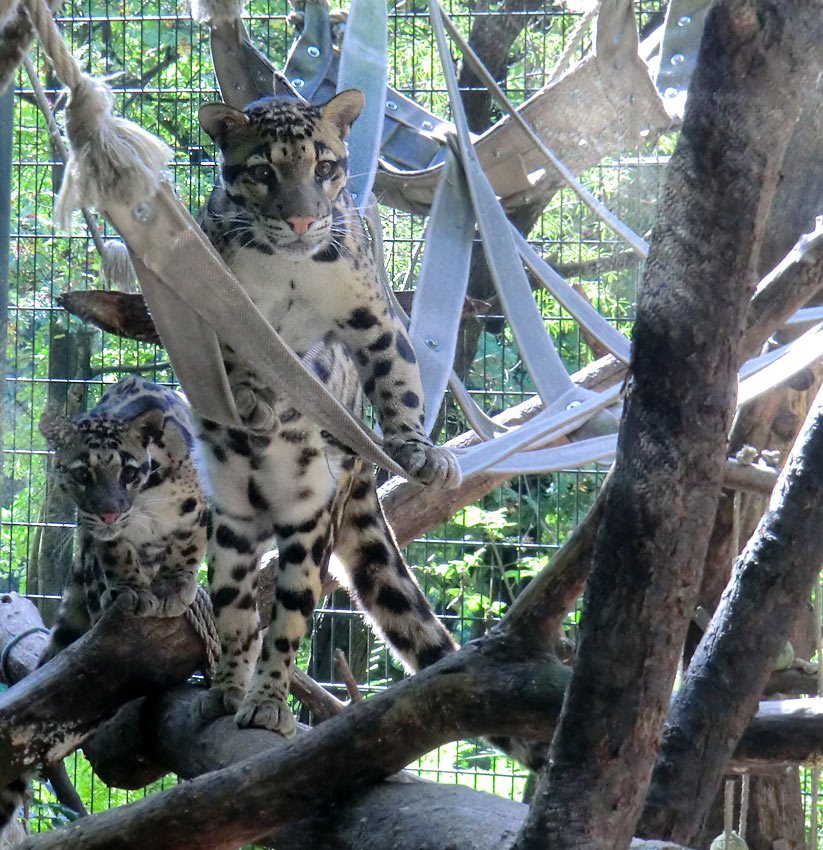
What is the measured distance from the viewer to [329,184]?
2723 mm

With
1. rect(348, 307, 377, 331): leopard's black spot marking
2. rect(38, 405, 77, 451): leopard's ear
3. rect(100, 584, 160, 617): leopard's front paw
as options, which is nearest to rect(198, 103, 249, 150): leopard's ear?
rect(348, 307, 377, 331): leopard's black spot marking

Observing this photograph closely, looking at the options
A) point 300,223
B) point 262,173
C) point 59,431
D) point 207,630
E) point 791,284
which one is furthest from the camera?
point 59,431

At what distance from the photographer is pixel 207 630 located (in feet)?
9.77

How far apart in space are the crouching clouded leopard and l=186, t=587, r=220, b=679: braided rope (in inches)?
1.4

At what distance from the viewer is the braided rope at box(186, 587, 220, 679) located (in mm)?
2953

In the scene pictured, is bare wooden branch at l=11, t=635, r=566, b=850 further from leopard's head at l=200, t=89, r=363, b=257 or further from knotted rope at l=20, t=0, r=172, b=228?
leopard's head at l=200, t=89, r=363, b=257

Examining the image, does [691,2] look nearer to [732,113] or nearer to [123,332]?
[123,332]

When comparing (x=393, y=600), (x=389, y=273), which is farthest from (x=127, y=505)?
(x=389, y=273)

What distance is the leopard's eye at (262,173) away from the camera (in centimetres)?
268

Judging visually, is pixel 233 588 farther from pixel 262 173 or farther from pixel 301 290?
pixel 262 173

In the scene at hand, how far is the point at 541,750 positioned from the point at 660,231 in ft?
3.88

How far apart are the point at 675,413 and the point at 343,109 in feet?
6.04

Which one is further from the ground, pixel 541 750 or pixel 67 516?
pixel 541 750

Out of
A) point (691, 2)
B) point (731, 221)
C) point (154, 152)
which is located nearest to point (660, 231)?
point (731, 221)
